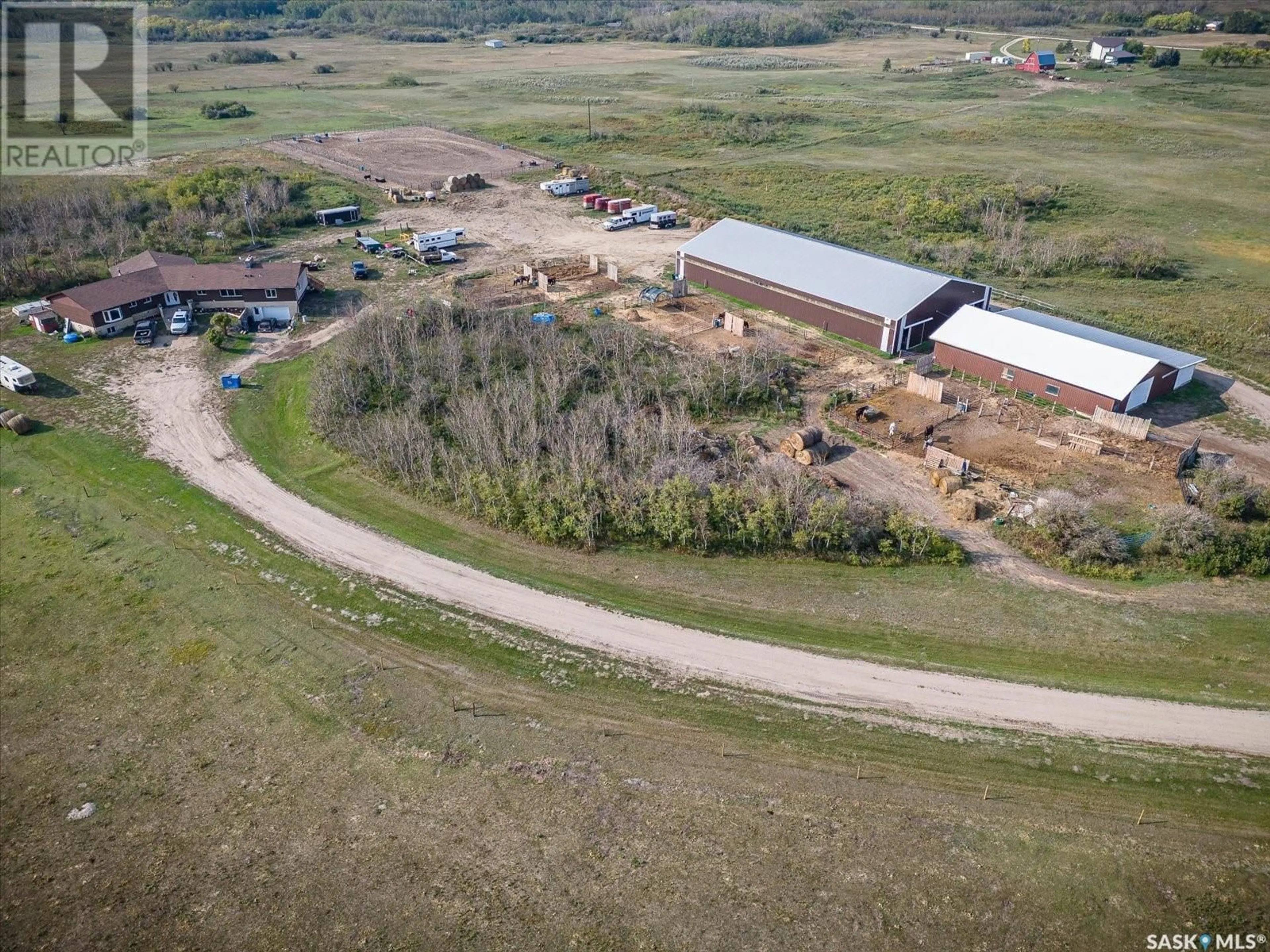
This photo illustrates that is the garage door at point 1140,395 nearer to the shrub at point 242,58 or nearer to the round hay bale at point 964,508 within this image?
the round hay bale at point 964,508

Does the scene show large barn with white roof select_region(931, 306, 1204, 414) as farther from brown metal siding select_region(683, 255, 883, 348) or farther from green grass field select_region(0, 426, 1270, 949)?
green grass field select_region(0, 426, 1270, 949)

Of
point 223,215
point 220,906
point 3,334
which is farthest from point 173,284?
point 220,906

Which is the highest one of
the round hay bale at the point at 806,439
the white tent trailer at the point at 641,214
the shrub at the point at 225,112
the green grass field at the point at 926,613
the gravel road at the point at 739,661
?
the shrub at the point at 225,112

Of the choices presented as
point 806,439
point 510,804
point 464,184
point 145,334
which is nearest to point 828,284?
point 806,439

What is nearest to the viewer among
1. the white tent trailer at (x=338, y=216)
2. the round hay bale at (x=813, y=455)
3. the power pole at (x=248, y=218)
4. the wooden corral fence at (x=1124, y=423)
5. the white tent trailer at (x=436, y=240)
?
the round hay bale at (x=813, y=455)

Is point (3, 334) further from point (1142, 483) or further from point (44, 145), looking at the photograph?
point (1142, 483)

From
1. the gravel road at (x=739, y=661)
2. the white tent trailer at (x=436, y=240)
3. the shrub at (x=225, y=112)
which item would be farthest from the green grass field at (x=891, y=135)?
the gravel road at (x=739, y=661)

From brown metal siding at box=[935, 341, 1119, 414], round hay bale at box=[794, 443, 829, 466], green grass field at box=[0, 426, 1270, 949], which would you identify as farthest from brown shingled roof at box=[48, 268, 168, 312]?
brown metal siding at box=[935, 341, 1119, 414]
